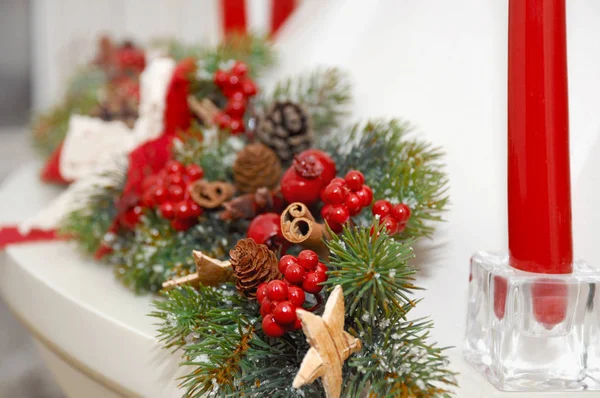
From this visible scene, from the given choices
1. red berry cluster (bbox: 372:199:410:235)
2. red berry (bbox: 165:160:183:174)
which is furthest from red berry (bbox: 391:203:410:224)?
red berry (bbox: 165:160:183:174)

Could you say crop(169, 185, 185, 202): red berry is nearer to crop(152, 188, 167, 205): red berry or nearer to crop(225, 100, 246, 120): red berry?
crop(152, 188, 167, 205): red berry

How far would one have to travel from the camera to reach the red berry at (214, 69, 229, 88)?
632 mm

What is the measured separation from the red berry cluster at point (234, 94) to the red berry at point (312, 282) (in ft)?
0.97

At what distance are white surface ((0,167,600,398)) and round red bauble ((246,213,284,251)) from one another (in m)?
0.10

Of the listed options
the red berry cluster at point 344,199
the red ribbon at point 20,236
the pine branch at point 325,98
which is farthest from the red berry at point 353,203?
the red ribbon at point 20,236

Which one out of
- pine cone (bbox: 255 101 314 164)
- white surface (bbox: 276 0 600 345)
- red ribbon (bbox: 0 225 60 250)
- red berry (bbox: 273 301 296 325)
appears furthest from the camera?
red ribbon (bbox: 0 225 60 250)

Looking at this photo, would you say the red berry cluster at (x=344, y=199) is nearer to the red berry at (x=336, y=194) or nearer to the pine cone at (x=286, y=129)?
the red berry at (x=336, y=194)

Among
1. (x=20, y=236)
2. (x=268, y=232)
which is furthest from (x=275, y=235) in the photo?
(x=20, y=236)

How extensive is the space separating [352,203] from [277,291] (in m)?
0.09

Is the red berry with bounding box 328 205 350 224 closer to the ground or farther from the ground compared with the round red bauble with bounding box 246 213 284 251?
farther from the ground

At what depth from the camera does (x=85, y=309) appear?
18.8 inches

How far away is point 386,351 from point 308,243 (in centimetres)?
10

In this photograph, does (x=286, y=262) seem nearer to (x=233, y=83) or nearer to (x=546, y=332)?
(x=546, y=332)

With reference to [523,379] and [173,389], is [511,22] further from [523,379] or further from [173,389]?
[173,389]
